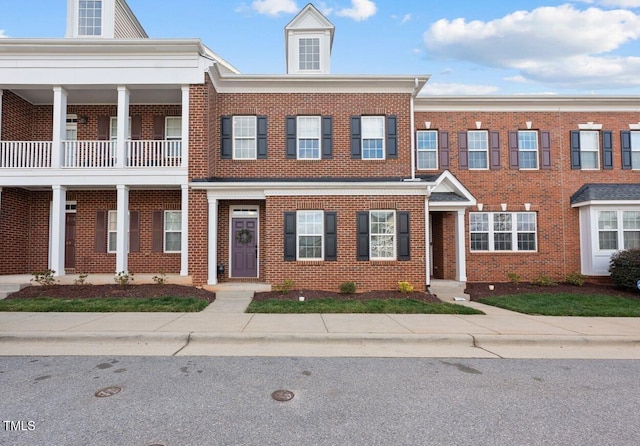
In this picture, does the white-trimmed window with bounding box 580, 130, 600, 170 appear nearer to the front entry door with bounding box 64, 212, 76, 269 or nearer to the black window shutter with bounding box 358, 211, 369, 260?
the black window shutter with bounding box 358, 211, 369, 260

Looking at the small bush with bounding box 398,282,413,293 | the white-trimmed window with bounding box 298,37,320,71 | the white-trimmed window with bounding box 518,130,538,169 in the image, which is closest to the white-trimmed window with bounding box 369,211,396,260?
the small bush with bounding box 398,282,413,293

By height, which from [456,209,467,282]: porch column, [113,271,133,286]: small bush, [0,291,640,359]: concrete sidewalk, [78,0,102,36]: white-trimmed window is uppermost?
[78,0,102,36]: white-trimmed window

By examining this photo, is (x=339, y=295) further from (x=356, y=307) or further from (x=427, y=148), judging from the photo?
(x=427, y=148)

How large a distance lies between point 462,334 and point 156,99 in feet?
42.3

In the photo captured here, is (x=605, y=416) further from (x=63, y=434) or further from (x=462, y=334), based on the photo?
(x=63, y=434)

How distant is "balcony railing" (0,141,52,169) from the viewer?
12.7 meters

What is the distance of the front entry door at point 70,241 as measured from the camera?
13680mm

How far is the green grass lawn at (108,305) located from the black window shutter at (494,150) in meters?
12.3

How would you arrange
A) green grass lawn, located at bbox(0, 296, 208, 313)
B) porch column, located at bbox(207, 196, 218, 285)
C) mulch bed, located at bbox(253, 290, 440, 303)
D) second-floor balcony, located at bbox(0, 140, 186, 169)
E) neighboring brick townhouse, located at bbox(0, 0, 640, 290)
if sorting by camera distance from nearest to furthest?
1. green grass lawn, located at bbox(0, 296, 208, 313)
2. mulch bed, located at bbox(253, 290, 440, 303)
3. porch column, located at bbox(207, 196, 218, 285)
4. neighboring brick townhouse, located at bbox(0, 0, 640, 290)
5. second-floor balcony, located at bbox(0, 140, 186, 169)

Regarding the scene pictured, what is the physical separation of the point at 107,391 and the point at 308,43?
557 inches

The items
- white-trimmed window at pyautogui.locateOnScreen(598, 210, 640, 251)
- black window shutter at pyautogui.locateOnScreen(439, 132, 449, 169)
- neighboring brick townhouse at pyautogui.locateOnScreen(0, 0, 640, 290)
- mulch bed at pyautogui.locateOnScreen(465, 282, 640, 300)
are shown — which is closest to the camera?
neighboring brick townhouse at pyautogui.locateOnScreen(0, 0, 640, 290)

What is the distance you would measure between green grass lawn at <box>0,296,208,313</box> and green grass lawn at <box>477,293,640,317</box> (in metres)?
8.37

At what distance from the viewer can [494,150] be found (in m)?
15.3

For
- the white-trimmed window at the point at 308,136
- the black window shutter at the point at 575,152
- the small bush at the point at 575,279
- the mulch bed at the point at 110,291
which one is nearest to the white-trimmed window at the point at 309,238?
the white-trimmed window at the point at 308,136
